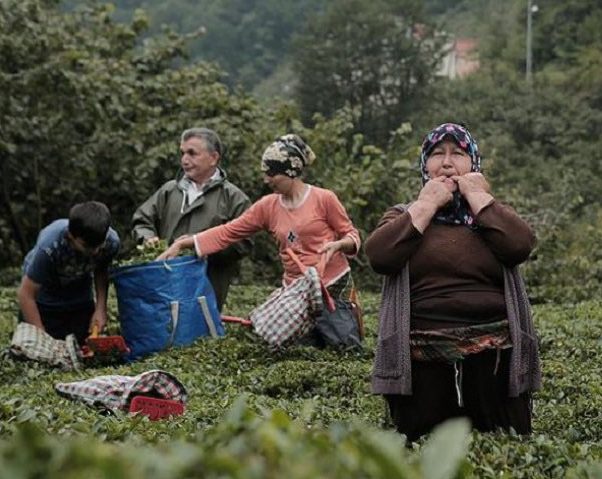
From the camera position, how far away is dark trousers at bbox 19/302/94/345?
26.4 feet

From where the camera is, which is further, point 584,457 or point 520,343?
point 520,343

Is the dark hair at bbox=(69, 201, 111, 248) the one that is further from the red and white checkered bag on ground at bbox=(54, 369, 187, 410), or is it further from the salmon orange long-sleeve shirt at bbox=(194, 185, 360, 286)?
the red and white checkered bag on ground at bbox=(54, 369, 187, 410)

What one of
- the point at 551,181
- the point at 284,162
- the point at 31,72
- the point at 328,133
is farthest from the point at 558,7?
the point at 284,162

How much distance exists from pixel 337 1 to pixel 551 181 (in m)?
22.2

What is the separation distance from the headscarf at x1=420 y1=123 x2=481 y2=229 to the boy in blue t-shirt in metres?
2.91

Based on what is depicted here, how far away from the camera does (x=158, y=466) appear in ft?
5.75

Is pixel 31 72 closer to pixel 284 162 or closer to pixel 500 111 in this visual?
pixel 284 162

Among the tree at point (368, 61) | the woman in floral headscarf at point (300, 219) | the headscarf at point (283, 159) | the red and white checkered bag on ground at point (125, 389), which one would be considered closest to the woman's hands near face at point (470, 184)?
the red and white checkered bag on ground at point (125, 389)

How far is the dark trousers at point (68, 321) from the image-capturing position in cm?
804

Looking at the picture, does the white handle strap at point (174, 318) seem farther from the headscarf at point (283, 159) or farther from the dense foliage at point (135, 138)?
the dense foliage at point (135, 138)

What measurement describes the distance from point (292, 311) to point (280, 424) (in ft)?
17.2

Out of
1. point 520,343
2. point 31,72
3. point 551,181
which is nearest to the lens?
point 520,343

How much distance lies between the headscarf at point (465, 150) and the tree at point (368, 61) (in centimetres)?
4494

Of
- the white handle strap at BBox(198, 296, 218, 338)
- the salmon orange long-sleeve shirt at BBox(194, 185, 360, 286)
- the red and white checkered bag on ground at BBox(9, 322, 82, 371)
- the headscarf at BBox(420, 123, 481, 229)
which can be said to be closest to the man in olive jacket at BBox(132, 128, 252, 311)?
the white handle strap at BBox(198, 296, 218, 338)
